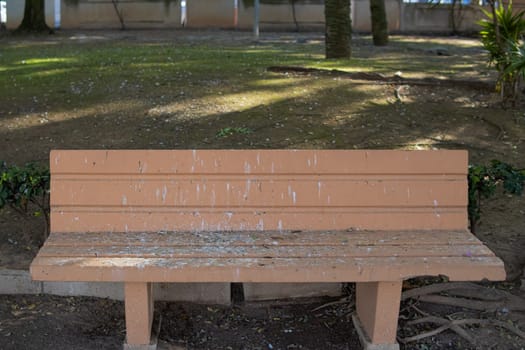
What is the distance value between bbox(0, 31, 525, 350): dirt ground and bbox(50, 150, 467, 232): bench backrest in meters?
0.55

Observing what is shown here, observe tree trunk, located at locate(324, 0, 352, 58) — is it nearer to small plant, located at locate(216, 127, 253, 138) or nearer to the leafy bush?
the leafy bush

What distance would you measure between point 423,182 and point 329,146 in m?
1.76

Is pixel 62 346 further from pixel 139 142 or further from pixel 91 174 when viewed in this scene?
pixel 139 142

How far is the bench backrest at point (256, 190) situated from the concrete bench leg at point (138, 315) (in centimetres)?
49

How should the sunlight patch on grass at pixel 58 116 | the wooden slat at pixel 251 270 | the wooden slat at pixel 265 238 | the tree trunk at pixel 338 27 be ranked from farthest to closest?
the tree trunk at pixel 338 27 → the sunlight patch on grass at pixel 58 116 → the wooden slat at pixel 265 238 → the wooden slat at pixel 251 270

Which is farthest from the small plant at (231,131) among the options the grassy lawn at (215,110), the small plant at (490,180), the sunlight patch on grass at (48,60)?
the sunlight patch on grass at (48,60)

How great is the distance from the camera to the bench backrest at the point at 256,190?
12.1 feet

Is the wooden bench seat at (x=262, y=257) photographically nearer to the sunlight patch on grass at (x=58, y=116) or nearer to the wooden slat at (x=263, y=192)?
the wooden slat at (x=263, y=192)

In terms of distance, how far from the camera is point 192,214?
3.75 metres

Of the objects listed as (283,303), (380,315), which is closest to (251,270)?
→ (380,315)

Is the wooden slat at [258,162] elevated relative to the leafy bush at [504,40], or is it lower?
lower

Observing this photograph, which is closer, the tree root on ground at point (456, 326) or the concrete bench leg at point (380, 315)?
the concrete bench leg at point (380, 315)

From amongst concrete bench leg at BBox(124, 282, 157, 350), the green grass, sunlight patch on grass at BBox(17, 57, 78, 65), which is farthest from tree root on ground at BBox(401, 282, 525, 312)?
sunlight patch on grass at BBox(17, 57, 78, 65)

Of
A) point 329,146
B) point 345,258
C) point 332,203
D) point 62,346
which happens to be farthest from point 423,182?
point 62,346
